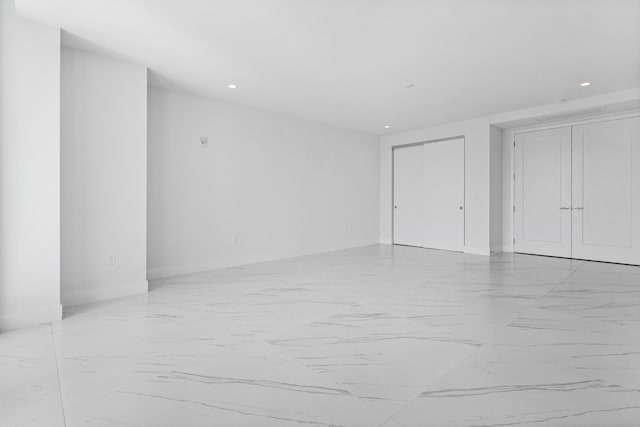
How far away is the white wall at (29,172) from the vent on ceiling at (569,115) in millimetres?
6912

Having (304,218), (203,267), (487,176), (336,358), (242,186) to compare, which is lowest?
(336,358)

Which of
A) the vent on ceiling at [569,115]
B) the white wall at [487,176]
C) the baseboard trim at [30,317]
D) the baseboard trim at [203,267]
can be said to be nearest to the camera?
the baseboard trim at [30,317]

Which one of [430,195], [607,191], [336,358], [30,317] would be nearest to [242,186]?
[30,317]

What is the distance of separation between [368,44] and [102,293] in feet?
12.7

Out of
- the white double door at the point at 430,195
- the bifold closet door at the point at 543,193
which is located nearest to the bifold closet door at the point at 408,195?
the white double door at the point at 430,195

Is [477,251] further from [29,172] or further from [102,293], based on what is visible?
[29,172]

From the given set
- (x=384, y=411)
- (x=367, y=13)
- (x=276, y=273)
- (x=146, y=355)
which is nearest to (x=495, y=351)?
(x=384, y=411)

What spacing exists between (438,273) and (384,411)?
3.65 m

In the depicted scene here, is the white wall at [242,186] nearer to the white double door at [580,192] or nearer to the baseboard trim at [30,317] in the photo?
the baseboard trim at [30,317]

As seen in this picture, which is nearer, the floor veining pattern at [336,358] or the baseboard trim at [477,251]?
the floor veining pattern at [336,358]

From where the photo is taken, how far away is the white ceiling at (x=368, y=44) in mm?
2834

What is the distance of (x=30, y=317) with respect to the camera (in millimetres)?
3061

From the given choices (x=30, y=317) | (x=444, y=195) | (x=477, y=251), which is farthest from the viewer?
(x=444, y=195)

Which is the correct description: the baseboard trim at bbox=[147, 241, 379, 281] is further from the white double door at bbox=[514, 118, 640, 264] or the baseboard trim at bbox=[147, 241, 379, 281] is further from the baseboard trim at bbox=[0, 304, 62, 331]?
the white double door at bbox=[514, 118, 640, 264]
